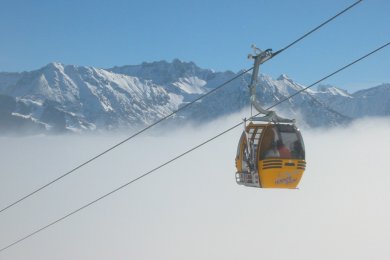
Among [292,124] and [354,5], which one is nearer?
[354,5]

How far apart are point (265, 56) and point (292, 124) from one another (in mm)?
3854

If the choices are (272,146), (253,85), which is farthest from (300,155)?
(253,85)

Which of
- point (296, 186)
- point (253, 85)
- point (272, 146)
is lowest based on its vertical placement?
point (296, 186)

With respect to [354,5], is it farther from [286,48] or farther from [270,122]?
[270,122]

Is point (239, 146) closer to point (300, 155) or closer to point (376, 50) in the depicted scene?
point (300, 155)

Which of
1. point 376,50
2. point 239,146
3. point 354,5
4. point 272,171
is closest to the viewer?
point 354,5

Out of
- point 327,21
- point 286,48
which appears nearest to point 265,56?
point 286,48

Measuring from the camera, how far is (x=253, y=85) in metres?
19.5

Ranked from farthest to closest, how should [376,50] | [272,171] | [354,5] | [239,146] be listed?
[239,146] → [272,171] → [376,50] → [354,5]

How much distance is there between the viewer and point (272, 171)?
2177 cm

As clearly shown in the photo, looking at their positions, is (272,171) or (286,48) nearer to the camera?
(286,48)

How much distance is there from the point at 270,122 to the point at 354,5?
21.5ft

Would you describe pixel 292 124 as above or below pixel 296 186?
above

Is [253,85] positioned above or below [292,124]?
above
